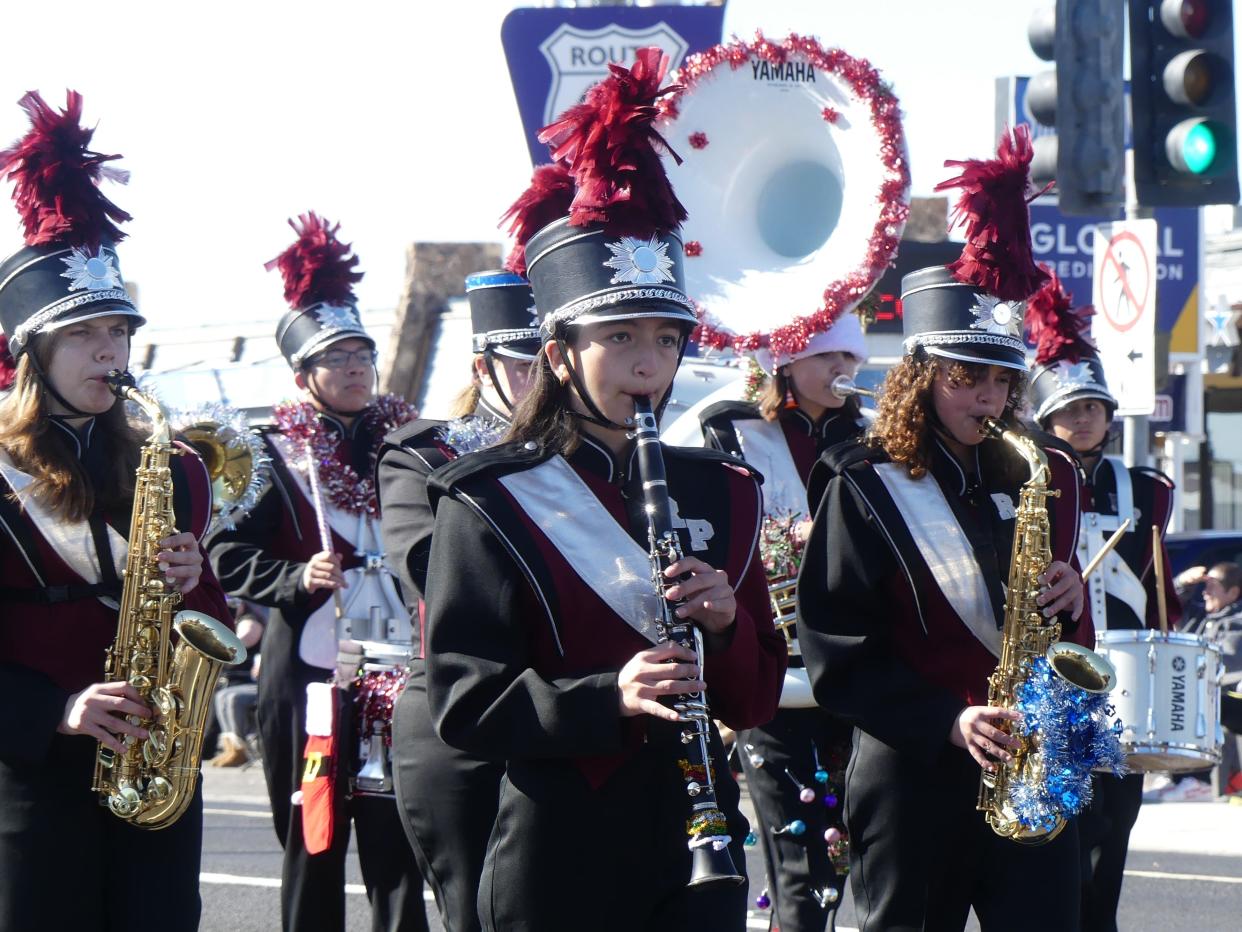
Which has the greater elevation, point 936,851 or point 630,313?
point 630,313

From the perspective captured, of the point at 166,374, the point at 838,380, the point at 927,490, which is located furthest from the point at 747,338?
the point at 166,374

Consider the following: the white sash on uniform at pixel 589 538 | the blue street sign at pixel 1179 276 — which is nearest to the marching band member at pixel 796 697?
the white sash on uniform at pixel 589 538

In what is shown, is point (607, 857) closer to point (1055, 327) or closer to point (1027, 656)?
point (1027, 656)

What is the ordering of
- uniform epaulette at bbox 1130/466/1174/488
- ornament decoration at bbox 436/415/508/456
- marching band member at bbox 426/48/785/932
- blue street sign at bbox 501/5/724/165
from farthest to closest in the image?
1. blue street sign at bbox 501/5/724/165
2. uniform epaulette at bbox 1130/466/1174/488
3. ornament decoration at bbox 436/415/508/456
4. marching band member at bbox 426/48/785/932

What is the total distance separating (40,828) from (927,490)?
85.3 inches

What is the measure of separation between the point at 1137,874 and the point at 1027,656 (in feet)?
17.6

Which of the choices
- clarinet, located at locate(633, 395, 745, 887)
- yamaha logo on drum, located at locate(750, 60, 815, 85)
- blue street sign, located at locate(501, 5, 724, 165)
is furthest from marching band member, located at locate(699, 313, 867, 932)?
blue street sign, located at locate(501, 5, 724, 165)

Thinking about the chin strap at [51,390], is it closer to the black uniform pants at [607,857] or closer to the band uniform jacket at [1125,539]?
Result: the black uniform pants at [607,857]

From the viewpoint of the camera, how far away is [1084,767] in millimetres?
4566

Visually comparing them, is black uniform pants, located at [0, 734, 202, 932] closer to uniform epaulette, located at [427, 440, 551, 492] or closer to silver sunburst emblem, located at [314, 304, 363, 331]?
uniform epaulette, located at [427, 440, 551, 492]

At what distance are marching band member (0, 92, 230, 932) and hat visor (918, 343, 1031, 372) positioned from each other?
6.20 ft

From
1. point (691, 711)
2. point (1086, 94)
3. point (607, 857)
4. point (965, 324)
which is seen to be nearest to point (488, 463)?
point (691, 711)

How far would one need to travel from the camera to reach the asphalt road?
8.40 metres

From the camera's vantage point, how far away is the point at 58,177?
503 cm
